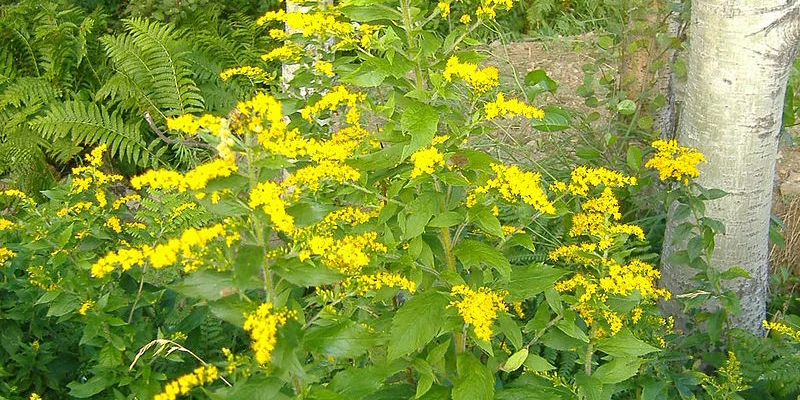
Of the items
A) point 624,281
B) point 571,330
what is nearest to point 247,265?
point 571,330

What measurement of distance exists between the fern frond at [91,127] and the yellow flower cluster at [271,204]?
3345 millimetres

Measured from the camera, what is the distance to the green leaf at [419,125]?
1521mm

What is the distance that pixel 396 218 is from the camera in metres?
1.77

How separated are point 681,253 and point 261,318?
147 centimetres

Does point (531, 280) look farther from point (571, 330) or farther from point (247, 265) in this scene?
point (247, 265)

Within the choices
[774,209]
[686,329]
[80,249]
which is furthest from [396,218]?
[774,209]

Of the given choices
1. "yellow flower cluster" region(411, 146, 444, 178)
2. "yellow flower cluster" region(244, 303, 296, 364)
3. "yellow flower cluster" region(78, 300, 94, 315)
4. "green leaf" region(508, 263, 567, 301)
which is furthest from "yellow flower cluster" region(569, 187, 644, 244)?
"yellow flower cluster" region(78, 300, 94, 315)

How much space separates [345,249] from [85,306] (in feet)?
2.62

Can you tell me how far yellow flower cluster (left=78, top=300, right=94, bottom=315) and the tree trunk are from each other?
5.74 ft

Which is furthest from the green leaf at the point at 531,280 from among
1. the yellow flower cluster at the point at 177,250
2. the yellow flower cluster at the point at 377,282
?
the yellow flower cluster at the point at 177,250

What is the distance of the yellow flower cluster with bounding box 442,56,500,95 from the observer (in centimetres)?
159

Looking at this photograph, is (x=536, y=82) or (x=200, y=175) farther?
(x=536, y=82)

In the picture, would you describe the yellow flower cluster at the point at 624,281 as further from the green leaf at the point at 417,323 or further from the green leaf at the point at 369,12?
the green leaf at the point at 369,12

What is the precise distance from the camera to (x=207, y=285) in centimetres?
139
